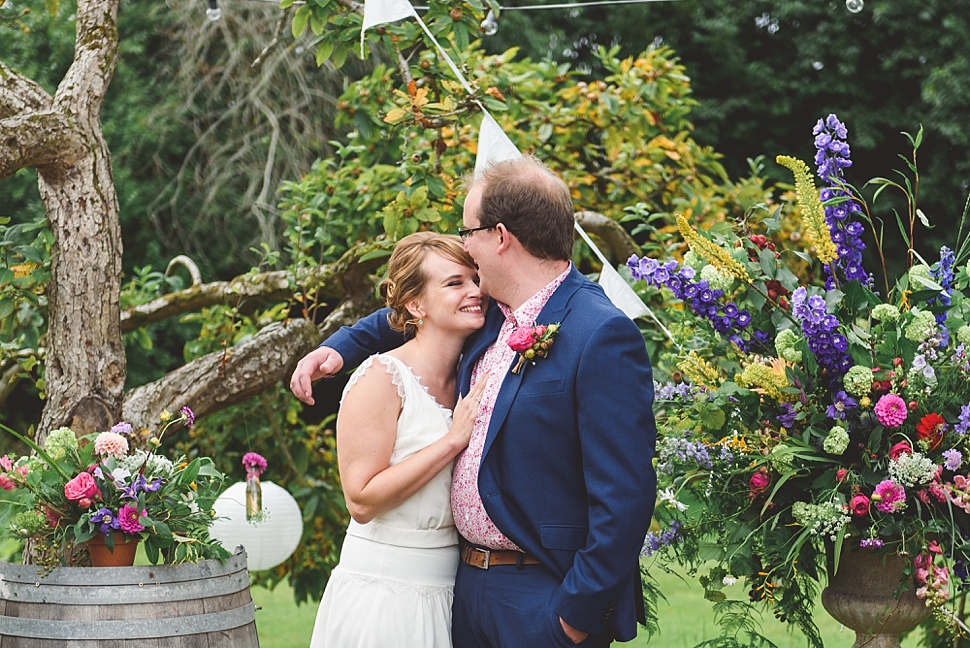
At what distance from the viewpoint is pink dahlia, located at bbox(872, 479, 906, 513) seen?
211 centimetres

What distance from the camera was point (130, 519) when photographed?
2.27 m

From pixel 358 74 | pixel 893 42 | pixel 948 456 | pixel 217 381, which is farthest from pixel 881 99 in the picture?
pixel 948 456

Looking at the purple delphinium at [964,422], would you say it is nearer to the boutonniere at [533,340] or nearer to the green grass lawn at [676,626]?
the boutonniere at [533,340]

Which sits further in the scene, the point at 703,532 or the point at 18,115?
the point at 18,115

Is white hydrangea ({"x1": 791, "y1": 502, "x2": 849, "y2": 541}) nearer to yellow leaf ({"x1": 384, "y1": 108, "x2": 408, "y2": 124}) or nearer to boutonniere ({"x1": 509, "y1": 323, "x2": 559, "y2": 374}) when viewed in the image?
boutonniere ({"x1": 509, "y1": 323, "x2": 559, "y2": 374})

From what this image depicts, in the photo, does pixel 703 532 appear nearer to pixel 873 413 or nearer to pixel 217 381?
pixel 873 413

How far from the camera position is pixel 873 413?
2.19 metres

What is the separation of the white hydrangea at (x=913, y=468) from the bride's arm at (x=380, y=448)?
2.77 feet

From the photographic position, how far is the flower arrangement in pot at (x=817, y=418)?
2146 millimetres

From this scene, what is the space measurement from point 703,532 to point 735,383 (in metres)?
0.38

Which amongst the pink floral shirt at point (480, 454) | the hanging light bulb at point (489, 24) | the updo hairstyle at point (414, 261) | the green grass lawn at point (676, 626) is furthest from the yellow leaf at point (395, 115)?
the green grass lawn at point (676, 626)

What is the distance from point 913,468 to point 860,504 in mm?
125

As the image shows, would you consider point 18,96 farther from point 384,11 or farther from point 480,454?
point 480,454

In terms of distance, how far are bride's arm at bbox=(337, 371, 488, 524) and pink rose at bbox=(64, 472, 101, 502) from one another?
549 millimetres
